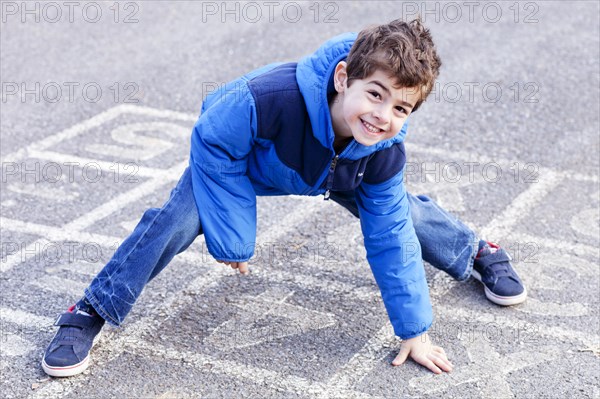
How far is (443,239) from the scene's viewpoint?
15.1 feet

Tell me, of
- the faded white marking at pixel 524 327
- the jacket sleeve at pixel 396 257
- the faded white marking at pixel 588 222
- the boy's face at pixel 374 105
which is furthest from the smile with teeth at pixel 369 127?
the faded white marking at pixel 588 222

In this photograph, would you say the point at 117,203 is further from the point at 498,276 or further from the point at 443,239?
the point at 498,276

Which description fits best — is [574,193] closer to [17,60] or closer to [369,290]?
[369,290]

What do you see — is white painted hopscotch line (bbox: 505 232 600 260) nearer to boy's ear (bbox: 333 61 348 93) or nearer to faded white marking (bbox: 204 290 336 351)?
faded white marking (bbox: 204 290 336 351)

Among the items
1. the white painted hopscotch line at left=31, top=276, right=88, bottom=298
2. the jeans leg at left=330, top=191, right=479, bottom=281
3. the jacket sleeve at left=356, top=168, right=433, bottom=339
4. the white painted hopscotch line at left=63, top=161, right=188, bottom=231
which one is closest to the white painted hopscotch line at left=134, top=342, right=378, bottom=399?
the jacket sleeve at left=356, top=168, right=433, bottom=339

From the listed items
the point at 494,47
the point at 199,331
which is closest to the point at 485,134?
the point at 494,47

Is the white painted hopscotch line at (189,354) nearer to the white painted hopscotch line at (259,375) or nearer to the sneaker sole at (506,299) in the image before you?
the white painted hopscotch line at (259,375)

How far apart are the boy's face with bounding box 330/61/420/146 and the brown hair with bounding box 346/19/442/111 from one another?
0.03m

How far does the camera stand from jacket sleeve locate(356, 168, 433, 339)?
4094 millimetres

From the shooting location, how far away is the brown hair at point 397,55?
3648 millimetres

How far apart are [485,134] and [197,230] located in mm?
3149

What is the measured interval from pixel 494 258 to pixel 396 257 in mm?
842

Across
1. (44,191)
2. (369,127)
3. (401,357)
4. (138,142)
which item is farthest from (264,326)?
(138,142)

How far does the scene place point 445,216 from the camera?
4.66 meters
